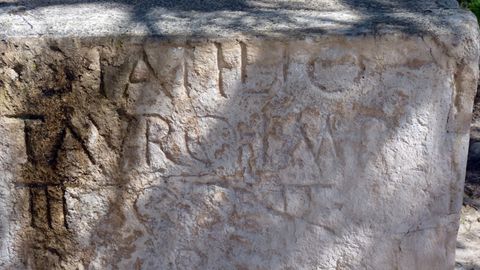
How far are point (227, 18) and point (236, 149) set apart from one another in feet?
1.28

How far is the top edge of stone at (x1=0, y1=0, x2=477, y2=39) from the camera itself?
248 centimetres

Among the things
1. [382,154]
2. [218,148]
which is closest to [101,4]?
[218,148]

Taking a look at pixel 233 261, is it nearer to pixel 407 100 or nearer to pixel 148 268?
pixel 148 268

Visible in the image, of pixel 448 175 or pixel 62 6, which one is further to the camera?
pixel 62 6

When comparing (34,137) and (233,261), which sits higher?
(34,137)

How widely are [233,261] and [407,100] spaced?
696 mm

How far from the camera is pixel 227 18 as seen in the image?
261cm

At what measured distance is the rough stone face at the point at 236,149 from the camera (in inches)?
97.5

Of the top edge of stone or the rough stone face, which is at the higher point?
the top edge of stone

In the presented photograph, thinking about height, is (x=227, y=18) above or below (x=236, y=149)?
above

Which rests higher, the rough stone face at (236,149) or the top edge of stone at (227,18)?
the top edge of stone at (227,18)

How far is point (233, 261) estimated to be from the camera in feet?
8.64

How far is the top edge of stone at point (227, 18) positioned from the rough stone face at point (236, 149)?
1.0 inches

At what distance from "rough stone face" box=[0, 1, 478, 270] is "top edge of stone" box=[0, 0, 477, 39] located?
26 millimetres
